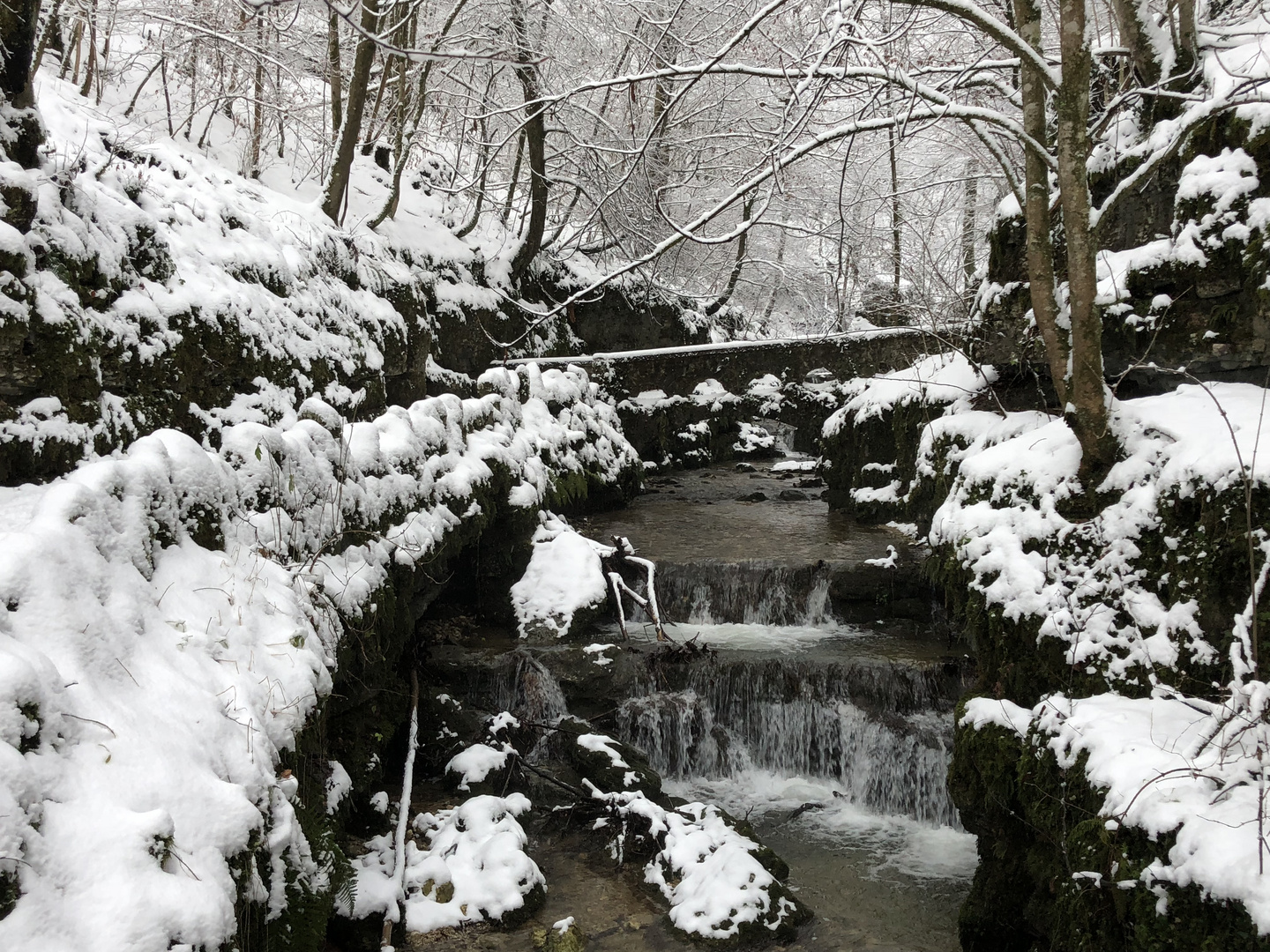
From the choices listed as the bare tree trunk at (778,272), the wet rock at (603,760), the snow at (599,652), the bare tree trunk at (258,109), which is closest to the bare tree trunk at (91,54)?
the bare tree trunk at (258,109)

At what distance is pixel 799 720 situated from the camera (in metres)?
6.50

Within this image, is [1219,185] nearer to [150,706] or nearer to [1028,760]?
[1028,760]

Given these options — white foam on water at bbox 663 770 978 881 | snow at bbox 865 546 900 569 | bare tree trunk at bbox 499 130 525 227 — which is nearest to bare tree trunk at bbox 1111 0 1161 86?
snow at bbox 865 546 900 569

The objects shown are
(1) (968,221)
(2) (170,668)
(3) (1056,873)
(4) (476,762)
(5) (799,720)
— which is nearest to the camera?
(2) (170,668)

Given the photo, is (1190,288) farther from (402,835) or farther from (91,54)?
(91,54)

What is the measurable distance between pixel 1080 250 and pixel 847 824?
417cm

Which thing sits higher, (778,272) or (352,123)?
(778,272)

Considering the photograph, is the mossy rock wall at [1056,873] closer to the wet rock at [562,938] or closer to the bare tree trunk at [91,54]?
the wet rock at [562,938]

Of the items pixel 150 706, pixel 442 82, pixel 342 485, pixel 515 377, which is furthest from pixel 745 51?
pixel 150 706

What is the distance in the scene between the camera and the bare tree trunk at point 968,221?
12320 millimetres

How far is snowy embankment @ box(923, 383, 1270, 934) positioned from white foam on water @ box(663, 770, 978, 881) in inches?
62.6

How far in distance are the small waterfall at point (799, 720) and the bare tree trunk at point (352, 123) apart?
6249 mm

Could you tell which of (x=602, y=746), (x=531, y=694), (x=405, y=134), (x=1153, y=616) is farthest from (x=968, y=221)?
(x=602, y=746)

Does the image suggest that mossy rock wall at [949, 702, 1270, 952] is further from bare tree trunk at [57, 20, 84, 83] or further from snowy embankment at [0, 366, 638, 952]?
bare tree trunk at [57, 20, 84, 83]
